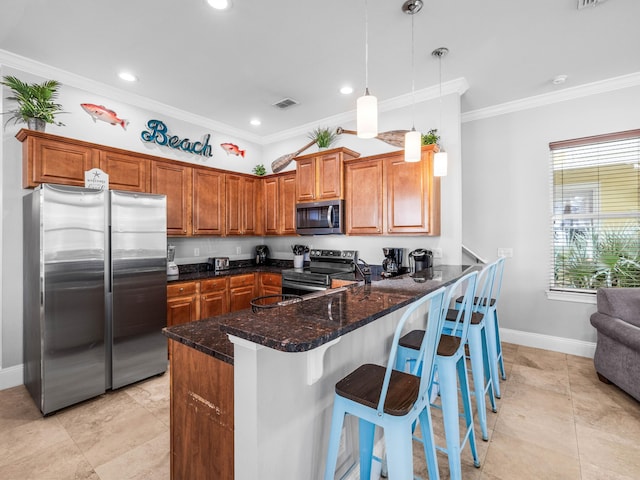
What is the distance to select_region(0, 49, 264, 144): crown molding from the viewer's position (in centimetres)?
292

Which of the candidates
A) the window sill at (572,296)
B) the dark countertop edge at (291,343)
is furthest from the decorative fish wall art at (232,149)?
the window sill at (572,296)

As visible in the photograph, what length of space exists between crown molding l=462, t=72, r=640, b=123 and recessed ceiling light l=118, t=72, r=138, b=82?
3955mm

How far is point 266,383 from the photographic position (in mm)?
1107

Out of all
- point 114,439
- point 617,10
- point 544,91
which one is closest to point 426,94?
point 544,91

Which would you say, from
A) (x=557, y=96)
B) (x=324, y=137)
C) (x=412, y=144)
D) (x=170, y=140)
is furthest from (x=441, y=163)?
(x=170, y=140)

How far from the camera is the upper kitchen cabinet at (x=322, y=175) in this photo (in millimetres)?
3922

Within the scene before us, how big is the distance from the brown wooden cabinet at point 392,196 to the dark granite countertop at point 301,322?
68.4 inches

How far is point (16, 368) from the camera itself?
2.95m

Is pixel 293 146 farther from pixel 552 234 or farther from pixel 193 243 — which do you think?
pixel 552 234

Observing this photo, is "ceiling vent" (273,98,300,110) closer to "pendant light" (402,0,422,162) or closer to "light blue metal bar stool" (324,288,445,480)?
"pendant light" (402,0,422,162)

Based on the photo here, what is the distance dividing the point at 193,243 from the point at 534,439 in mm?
4121

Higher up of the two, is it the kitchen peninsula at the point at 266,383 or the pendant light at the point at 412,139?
the pendant light at the point at 412,139

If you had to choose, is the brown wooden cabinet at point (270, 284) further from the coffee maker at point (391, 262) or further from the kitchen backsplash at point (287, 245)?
the coffee maker at point (391, 262)

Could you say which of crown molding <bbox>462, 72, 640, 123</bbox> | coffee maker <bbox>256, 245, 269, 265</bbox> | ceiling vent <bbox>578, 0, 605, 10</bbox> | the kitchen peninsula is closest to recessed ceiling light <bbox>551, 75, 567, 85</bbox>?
crown molding <bbox>462, 72, 640, 123</bbox>
